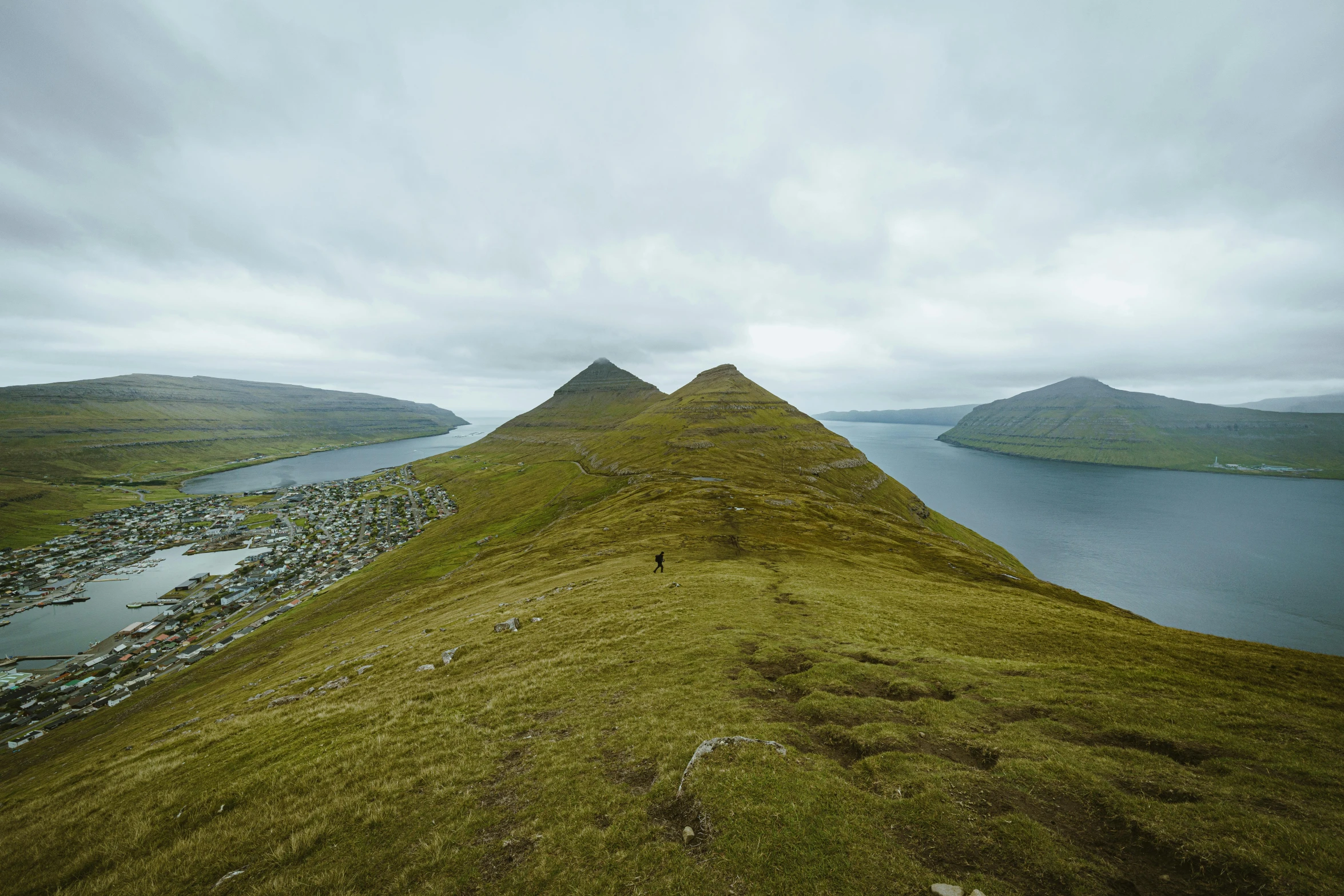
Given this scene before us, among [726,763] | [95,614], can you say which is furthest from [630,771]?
[95,614]

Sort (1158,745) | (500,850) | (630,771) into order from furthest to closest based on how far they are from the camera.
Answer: (1158,745) < (630,771) < (500,850)

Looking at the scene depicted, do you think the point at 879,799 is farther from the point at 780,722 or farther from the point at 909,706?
the point at 909,706

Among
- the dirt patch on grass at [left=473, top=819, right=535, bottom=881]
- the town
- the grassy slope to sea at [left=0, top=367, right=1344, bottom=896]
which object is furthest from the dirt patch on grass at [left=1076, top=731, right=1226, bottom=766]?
the town

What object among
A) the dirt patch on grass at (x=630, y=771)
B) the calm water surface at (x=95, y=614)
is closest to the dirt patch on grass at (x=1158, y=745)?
the dirt patch on grass at (x=630, y=771)

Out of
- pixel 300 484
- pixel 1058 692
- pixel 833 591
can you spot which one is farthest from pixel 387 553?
pixel 300 484

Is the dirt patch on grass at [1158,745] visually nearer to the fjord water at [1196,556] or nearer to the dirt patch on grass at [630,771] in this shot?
the dirt patch on grass at [630,771]

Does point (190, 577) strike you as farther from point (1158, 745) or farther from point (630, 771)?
point (1158, 745)
